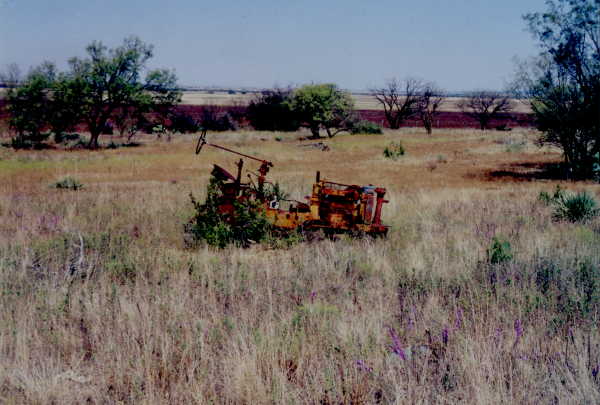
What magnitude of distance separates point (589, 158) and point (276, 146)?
20.9 m

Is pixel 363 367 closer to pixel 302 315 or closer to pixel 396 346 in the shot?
pixel 396 346

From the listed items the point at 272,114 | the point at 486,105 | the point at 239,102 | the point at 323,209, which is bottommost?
the point at 323,209

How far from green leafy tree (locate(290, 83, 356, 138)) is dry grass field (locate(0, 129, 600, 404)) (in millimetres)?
35956

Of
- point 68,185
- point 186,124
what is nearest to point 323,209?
point 68,185

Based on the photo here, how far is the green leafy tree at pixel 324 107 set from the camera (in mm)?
→ 43594

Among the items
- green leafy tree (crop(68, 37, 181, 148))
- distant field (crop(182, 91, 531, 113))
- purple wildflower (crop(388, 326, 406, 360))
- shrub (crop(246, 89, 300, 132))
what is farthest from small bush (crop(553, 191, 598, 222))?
distant field (crop(182, 91, 531, 113))

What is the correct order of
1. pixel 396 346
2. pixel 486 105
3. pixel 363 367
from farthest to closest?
1. pixel 486 105
2. pixel 396 346
3. pixel 363 367

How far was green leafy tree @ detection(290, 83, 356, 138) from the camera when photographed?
43594mm

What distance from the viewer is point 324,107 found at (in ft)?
143

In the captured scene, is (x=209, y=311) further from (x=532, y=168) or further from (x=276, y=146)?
(x=276, y=146)

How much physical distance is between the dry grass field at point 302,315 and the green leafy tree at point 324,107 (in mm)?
35956

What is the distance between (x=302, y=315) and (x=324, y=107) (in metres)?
40.8

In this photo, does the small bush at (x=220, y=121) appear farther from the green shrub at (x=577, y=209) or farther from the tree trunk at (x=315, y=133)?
the green shrub at (x=577, y=209)

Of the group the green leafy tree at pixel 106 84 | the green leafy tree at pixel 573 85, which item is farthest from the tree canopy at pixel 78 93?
the green leafy tree at pixel 573 85
